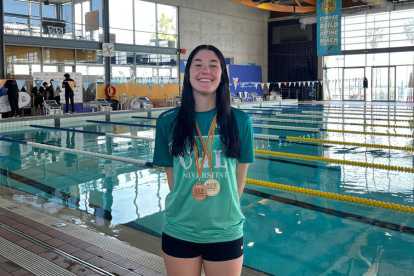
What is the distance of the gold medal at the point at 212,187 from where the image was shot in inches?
61.6

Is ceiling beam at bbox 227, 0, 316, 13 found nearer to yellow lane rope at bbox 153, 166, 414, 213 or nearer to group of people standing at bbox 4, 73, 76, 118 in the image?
group of people standing at bbox 4, 73, 76, 118

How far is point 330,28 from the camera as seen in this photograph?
1642cm

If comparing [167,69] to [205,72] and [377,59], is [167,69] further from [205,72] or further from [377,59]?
[205,72]

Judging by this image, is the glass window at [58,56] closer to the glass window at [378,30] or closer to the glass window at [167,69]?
the glass window at [167,69]

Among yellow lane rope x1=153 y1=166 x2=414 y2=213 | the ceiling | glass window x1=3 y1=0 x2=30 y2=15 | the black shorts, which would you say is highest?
the ceiling

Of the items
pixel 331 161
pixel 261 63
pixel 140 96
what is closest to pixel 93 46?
pixel 140 96

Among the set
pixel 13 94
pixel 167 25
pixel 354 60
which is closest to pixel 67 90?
pixel 13 94

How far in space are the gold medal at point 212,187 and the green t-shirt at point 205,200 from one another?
15 millimetres

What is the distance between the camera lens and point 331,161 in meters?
6.96

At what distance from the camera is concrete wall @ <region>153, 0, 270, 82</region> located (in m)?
24.0

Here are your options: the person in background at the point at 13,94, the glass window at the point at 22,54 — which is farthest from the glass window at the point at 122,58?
the person in background at the point at 13,94

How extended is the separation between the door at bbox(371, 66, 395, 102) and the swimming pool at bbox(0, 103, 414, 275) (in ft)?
59.4

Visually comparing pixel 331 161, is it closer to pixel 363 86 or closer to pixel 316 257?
pixel 316 257

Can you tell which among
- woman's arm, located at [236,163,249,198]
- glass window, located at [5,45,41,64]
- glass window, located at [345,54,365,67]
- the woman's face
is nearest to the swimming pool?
woman's arm, located at [236,163,249,198]
